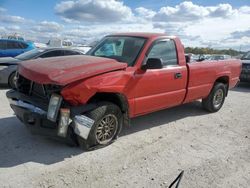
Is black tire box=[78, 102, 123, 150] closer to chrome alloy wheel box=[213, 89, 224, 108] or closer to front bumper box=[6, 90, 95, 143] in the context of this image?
front bumper box=[6, 90, 95, 143]

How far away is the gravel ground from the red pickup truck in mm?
367

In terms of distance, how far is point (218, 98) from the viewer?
7.16 meters

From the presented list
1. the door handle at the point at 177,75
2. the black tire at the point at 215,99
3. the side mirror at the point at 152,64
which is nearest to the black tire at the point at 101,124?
the side mirror at the point at 152,64

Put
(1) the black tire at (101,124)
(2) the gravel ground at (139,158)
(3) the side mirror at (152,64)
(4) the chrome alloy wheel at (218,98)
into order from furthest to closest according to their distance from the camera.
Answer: (4) the chrome alloy wheel at (218,98) < (3) the side mirror at (152,64) < (1) the black tire at (101,124) < (2) the gravel ground at (139,158)

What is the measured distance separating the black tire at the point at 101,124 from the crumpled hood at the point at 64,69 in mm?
553

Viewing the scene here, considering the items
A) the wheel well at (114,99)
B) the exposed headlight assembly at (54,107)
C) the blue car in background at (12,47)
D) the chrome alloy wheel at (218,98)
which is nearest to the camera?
the exposed headlight assembly at (54,107)

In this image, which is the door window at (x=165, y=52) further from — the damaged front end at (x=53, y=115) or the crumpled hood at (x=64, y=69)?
the damaged front end at (x=53, y=115)

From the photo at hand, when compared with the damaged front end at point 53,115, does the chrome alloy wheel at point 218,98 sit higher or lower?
lower

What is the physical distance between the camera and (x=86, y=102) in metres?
4.08

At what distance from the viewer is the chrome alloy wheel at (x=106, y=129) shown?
14.3 ft

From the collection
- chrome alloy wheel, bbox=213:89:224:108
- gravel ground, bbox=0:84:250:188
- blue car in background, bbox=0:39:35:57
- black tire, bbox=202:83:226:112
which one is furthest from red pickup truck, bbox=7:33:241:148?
blue car in background, bbox=0:39:35:57

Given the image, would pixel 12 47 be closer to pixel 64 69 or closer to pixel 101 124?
pixel 64 69

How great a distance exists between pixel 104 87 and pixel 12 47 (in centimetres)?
1048

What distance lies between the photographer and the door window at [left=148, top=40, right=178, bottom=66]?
5.22 m
